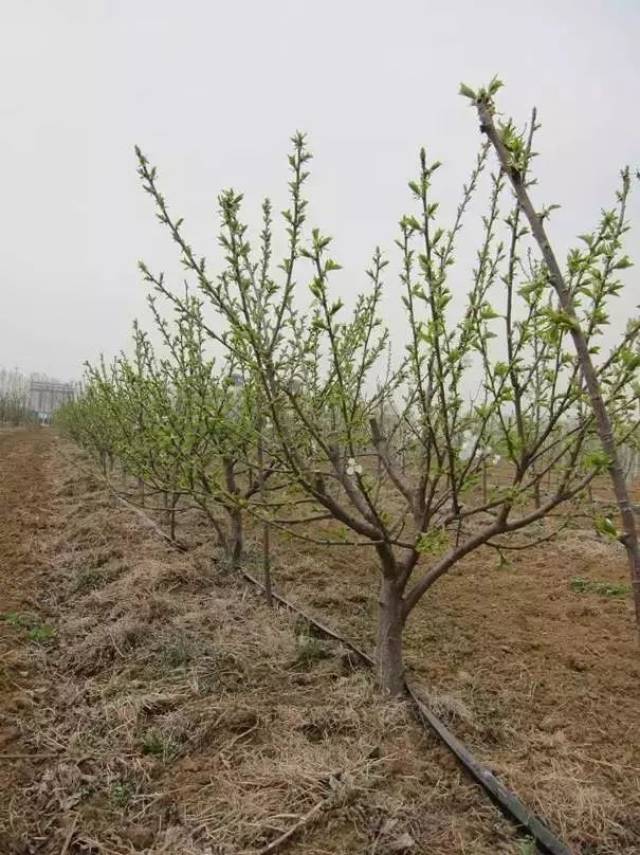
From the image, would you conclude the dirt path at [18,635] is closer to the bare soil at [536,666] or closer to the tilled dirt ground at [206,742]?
the tilled dirt ground at [206,742]

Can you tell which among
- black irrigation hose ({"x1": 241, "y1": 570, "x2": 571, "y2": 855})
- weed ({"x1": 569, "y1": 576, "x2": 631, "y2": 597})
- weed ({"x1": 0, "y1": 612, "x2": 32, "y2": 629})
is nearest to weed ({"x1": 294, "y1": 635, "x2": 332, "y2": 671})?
black irrigation hose ({"x1": 241, "y1": 570, "x2": 571, "y2": 855})

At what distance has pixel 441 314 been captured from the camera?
7.96 feet

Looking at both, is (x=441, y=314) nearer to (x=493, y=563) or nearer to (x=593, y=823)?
(x=593, y=823)

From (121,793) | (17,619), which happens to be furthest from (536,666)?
(17,619)

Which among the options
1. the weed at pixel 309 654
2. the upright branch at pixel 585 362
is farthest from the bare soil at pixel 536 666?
the upright branch at pixel 585 362

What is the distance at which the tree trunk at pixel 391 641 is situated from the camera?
10.4ft

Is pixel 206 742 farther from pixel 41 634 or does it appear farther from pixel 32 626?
pixel 32 626

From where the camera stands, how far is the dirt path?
2633 millimetres

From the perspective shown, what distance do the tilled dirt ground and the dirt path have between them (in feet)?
0.05

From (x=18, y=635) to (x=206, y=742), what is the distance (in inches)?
79.5

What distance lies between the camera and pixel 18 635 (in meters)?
4.12

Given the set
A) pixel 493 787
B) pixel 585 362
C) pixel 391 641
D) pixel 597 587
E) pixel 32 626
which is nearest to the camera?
pixel 585 362

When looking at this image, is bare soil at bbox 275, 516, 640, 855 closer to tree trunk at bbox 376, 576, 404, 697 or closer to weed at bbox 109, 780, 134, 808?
tree trunk at bbox 376, 576, 404, 697

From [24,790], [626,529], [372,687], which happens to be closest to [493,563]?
[372,687]
